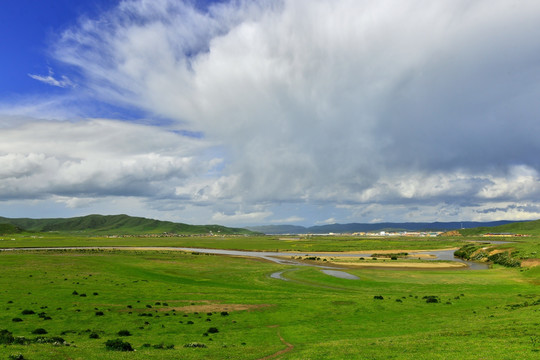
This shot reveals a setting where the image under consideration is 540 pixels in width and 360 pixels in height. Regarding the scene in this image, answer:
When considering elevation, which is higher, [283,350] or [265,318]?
[283,350]

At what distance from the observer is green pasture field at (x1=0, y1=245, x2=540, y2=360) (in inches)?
1161

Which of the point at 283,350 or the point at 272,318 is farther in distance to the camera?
the point at 272,318

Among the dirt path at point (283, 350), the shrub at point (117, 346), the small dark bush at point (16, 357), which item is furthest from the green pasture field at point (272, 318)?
the shrub at point (117, 346)

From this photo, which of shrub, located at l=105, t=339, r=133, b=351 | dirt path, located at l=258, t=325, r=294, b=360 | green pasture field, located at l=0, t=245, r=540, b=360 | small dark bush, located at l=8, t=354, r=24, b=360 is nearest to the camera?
small dark bush, located at l=8, t=354, r=24, b=360

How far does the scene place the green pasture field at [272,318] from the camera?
96.7 ft

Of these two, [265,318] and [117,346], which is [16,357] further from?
[265,318]

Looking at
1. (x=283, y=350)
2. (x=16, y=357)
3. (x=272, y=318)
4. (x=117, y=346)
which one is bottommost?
(x=272, y=318)

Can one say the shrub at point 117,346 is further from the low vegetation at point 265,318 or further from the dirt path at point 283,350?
the dirt path at point 283,350

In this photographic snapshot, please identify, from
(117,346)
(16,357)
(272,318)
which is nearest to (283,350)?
(117,346)

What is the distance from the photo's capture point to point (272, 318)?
50.0 m

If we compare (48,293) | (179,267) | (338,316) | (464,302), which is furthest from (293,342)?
(179,267)

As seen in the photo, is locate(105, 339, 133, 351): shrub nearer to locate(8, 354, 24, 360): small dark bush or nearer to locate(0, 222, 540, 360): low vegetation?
locate(0, 222, 540, 360): low vegetation

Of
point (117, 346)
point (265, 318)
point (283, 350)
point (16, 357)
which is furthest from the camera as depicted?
point (265, 318)

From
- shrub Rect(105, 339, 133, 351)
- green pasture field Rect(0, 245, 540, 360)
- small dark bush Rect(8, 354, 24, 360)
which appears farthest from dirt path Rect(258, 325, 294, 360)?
small dark bush Rect(8, 354, 24, 360)
